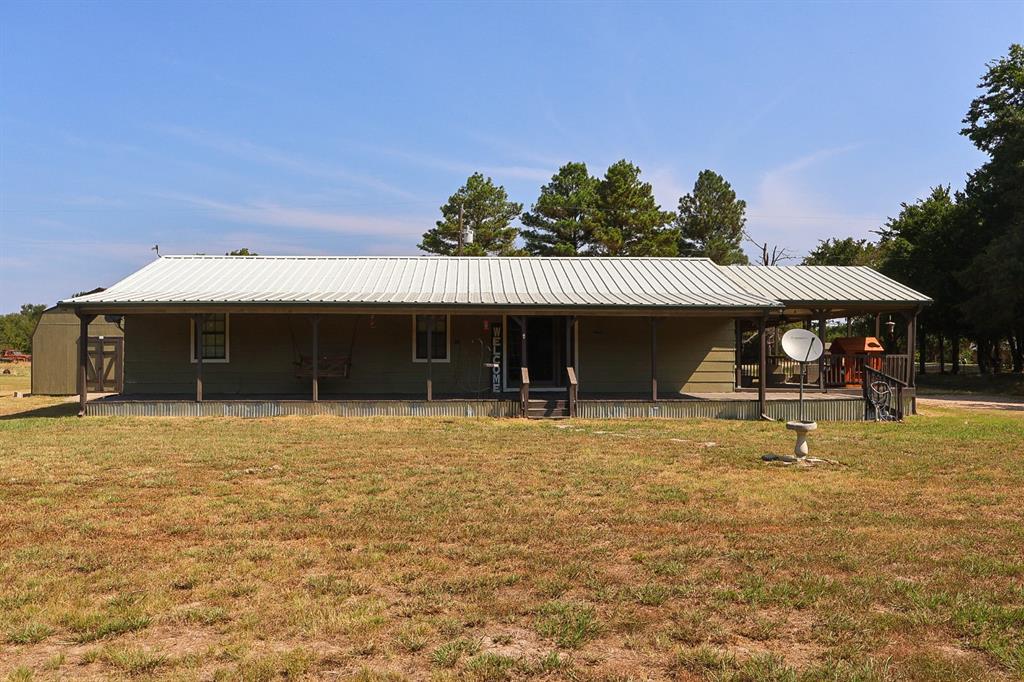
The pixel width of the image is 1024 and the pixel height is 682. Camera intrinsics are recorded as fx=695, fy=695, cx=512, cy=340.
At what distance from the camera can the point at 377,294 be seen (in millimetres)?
14812

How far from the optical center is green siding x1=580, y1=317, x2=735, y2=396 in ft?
52.9

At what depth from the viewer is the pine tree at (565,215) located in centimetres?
3847

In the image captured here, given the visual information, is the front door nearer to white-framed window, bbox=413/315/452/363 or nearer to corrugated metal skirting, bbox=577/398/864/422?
white-framed window, bbox=413/315/452/363

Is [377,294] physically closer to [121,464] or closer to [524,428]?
[524,428]

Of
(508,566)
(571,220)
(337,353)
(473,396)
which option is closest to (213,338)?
(337,353)

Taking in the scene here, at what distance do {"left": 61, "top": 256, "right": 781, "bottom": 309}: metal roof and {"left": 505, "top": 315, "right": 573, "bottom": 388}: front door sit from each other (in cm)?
102

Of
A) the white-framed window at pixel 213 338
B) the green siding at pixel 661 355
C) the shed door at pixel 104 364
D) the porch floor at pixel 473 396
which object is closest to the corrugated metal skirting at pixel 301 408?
the porch floor at pixel 473 396

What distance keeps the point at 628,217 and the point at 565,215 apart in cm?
352

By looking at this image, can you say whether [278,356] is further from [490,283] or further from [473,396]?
[490,283]

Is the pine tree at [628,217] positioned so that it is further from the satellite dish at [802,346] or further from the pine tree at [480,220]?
the satellite dish at [802,346]

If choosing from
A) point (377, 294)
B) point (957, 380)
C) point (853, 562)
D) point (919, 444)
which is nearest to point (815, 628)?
point (853, 562)

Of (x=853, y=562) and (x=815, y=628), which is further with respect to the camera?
(x=853, y=562)

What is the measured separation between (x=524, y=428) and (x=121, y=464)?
6.12 meters

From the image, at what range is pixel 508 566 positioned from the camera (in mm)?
4770
